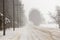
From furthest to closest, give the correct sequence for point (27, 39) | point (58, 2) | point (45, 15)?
point (45, 15)
point (58, 2)
point (27, 39)

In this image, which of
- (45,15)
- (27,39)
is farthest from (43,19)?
(27,39)

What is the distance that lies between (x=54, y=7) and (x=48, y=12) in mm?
521

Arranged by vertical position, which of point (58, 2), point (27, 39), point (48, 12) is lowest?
point (27, 39)

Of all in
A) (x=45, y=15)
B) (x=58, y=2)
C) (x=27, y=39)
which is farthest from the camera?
(x=45, y=15)

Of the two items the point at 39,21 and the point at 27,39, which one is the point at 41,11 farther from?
the point at 27,39

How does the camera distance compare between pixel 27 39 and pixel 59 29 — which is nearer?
pixel 27 39

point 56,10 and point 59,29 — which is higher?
point 56,10

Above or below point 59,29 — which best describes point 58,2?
above

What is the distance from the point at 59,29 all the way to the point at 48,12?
1413mm

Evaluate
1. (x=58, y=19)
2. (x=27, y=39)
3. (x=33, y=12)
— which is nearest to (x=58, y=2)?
(x=58, y=19)

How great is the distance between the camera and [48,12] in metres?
9.47

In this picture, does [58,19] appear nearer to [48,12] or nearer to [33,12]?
[48,12]

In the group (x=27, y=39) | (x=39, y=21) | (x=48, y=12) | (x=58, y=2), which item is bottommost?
(x=27, y=39)

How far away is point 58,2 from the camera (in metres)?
9.05
